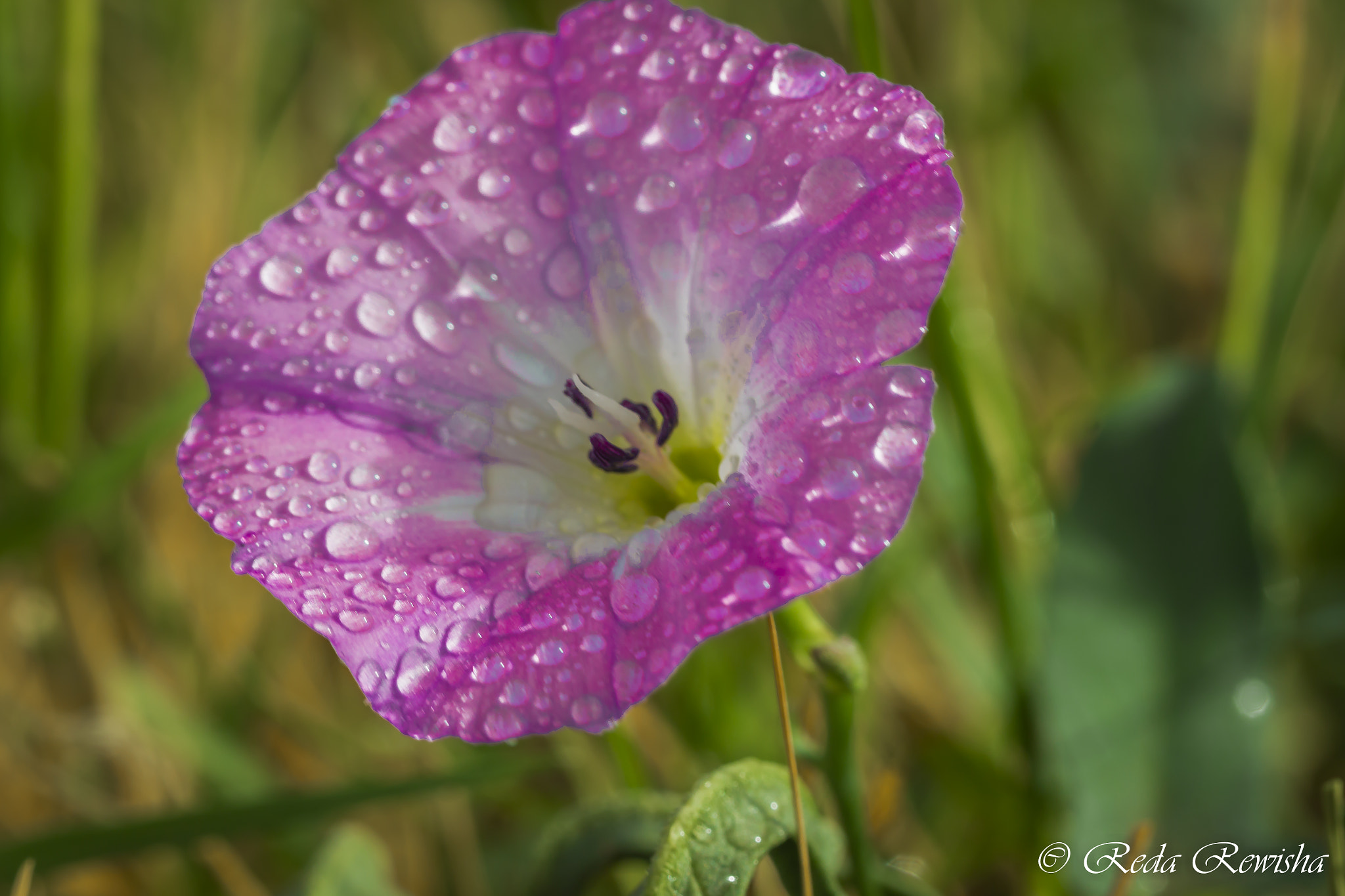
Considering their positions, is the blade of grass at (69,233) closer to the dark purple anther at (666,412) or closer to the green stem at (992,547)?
the dark purple anther at (666,412)

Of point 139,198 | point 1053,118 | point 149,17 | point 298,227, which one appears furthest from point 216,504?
point 1053,118

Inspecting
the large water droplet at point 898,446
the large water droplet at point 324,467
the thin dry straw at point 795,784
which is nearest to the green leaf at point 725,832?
the thin dry straw at point 795,784

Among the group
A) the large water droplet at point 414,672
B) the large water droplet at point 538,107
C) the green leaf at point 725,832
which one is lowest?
the green leaf at point 725,832

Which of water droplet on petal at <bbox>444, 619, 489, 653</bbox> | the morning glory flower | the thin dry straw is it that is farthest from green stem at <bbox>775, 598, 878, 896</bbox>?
water droplet on petal at <bbox>444, 619, 489, 653</bbox>

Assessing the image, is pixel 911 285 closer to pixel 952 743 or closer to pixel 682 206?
pixel 682 206

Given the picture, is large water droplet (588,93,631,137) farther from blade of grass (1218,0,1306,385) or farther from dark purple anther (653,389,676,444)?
blade of grass (1218,0,1306,385)

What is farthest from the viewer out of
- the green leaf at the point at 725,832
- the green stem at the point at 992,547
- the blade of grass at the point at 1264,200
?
the blade of grass at the point at 1264,200

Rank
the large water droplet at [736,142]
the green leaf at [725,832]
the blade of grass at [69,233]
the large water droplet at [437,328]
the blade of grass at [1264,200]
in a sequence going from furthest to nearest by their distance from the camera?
the blade of grass at [1264,200]
the blade of grass at [69,233]
the large water droplet at [437,328]
the large water droplet at [736,142]
the green leaf at [725,832]
